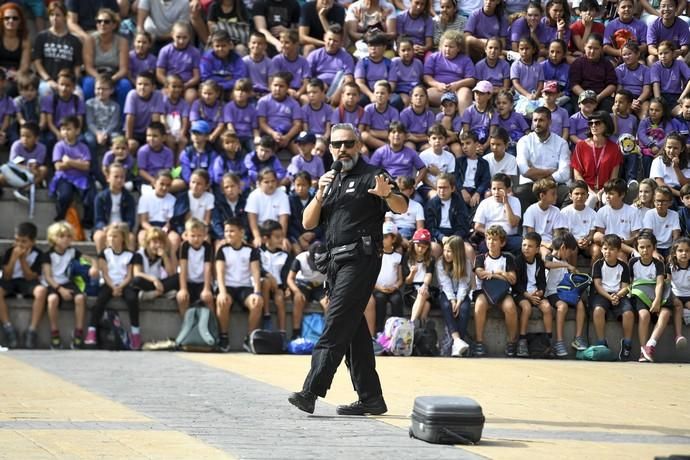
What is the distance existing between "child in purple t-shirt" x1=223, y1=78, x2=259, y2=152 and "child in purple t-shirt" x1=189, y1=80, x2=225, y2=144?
14 centimetres

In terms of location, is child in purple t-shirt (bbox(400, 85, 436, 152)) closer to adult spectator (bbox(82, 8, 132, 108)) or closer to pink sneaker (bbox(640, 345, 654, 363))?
adult spectator (bbox(82, 8, 132, 108))

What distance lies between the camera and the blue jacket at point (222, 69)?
18.4 m

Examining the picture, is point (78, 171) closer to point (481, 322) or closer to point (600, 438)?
point (481, 322)

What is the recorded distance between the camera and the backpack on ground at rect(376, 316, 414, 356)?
14.9 m

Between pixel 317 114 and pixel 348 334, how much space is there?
29.1ft

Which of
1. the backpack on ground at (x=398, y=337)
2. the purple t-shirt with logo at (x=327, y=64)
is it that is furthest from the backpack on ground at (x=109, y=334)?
the purple t-shirt with logo at (x=327, y=64)

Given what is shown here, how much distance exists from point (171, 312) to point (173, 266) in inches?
22.8

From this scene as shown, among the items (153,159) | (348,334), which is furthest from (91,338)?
(348,334)

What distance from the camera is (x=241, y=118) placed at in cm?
1769

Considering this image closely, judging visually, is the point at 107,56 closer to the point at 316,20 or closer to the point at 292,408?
the point at 316,20

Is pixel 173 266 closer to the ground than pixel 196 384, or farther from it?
farther from it

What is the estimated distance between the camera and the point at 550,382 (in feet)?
40.7

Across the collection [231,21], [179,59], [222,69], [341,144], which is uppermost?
[231,21]

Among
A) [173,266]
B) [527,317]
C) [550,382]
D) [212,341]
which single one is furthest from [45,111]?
[550,382]
